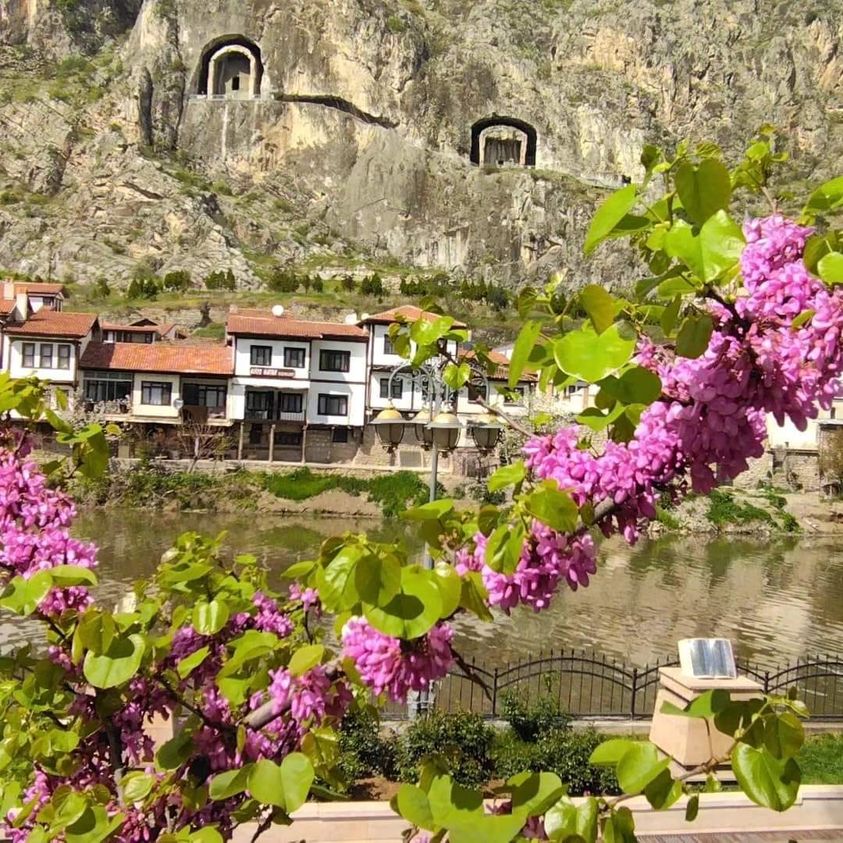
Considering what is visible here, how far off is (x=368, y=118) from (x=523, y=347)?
90942 mm

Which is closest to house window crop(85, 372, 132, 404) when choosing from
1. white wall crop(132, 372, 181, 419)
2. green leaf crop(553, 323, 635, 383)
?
white wall crop(132, 372, 181, 419)

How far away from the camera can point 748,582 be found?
27.4m

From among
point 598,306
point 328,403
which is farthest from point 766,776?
point 328,403

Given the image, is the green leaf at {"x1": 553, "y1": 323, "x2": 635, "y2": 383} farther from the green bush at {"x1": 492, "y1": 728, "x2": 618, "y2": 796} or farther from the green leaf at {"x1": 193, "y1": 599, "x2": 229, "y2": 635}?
the green bush at {"x1": 492, "y1": 728, "x2": 618, "y2": 796}

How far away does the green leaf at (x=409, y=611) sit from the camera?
1454mm

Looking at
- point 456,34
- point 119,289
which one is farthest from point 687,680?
point 456,34

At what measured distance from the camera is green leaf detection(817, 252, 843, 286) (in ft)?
4.96

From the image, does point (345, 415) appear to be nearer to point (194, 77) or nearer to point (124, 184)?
point (124, 184)

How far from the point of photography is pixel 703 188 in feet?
4.48

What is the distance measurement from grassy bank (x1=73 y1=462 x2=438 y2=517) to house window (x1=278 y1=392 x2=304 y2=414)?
503 cm

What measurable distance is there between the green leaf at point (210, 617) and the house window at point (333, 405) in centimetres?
4194

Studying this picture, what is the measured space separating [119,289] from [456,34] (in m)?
54.8

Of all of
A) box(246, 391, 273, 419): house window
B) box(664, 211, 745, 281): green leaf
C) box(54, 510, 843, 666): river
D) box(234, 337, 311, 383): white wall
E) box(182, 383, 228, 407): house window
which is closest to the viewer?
box(664, 211, 745, 281): green leaf

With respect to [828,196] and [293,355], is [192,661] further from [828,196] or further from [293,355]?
[293,355]
